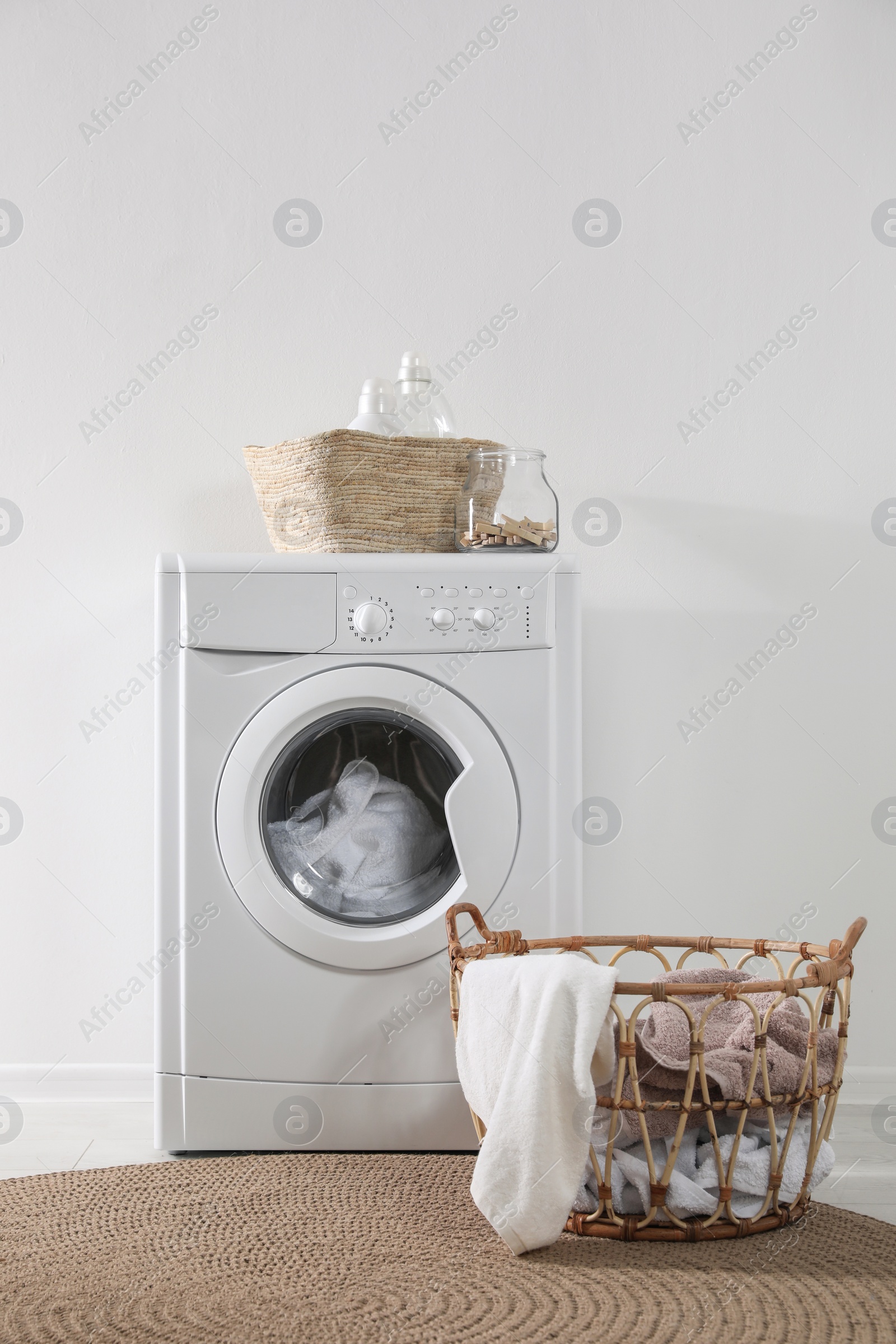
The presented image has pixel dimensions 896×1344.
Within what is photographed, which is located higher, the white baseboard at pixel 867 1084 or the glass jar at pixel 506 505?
the glass jar at pixel 506 505

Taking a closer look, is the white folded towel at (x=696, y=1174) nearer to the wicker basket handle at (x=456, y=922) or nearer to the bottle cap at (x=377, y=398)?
the wicker basket handle at (x=456, y=922)

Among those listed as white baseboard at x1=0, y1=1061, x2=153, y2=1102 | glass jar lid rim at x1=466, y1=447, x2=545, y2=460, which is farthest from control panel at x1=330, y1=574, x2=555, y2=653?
white baseboard at x1=0, y1=1061, x2=153, y2=1102

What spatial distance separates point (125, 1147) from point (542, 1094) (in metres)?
0.86

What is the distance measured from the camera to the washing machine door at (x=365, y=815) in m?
1.47

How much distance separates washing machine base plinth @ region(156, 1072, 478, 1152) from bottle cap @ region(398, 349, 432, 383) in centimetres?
114

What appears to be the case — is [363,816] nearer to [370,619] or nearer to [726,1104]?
[370,619]

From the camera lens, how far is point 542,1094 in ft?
3.72

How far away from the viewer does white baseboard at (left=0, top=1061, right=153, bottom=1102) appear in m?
1.89

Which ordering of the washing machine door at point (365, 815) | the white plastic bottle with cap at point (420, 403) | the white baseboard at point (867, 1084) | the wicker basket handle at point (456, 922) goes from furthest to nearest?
1. the white baseboard at point (867, 1084)
2. the white plastic bottle with cap at point (420, 403)
3. the washing machine door at point (365, 815)
4. the wicker basket handle at point (456, 922)

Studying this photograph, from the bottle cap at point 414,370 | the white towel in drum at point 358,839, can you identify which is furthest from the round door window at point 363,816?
the bottle cap at point 414,370

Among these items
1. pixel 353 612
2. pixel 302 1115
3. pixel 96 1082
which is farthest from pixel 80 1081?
pixel 353 612

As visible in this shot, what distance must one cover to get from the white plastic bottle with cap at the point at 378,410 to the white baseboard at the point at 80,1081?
1227 millimetres

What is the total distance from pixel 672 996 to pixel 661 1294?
0.31m

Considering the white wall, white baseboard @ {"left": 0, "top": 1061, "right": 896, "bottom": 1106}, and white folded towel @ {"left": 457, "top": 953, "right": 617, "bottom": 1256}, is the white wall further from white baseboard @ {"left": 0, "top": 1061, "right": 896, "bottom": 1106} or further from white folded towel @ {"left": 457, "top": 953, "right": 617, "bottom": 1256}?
white folded towel @ {"left": 457, "top": 953, "right": 617, "bottom": 1256}
